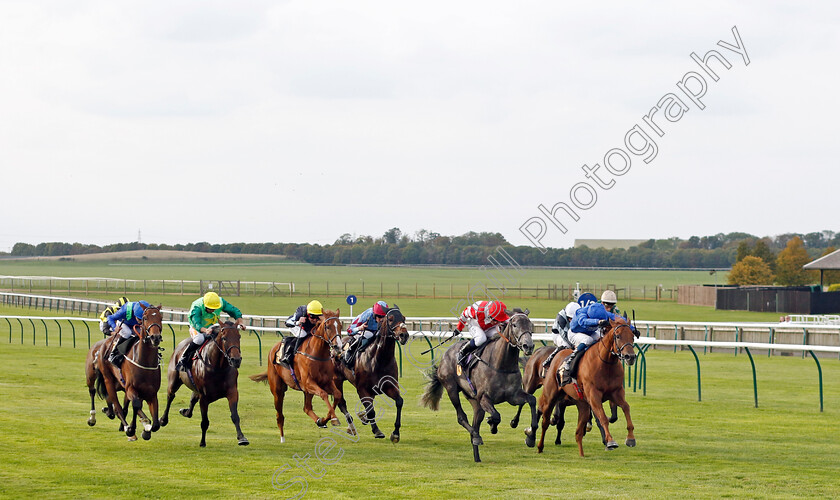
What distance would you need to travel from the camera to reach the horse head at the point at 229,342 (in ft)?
31.1

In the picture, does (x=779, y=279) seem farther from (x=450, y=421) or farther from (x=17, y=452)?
(x=17, y=452)

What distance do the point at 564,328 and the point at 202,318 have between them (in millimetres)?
3731

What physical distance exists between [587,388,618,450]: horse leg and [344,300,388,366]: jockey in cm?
263

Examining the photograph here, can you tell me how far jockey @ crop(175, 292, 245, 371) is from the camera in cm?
1015

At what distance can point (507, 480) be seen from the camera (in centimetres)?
802

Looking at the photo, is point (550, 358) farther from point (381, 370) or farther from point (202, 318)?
point (202, 318)

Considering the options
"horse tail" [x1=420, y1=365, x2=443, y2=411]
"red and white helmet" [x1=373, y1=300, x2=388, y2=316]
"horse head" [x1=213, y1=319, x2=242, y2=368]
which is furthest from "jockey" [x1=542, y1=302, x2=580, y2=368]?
"horse head" [x1=213, y1=319, x2=242, y2=368]

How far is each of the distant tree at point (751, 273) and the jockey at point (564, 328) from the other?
4787cm

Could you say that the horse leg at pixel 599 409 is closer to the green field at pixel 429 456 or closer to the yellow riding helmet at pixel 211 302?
the green field at pixel 429 456

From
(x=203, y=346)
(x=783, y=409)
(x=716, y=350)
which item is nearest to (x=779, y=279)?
(x=716, y=350)

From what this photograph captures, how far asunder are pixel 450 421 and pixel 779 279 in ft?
160

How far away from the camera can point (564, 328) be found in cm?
1012

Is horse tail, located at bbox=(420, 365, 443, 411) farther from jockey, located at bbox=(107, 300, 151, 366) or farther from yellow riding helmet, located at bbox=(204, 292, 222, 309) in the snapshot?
jockey, located at bbox=(107, 300, 151, 366)

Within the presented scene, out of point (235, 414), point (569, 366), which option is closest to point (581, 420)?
point (569, 366)
